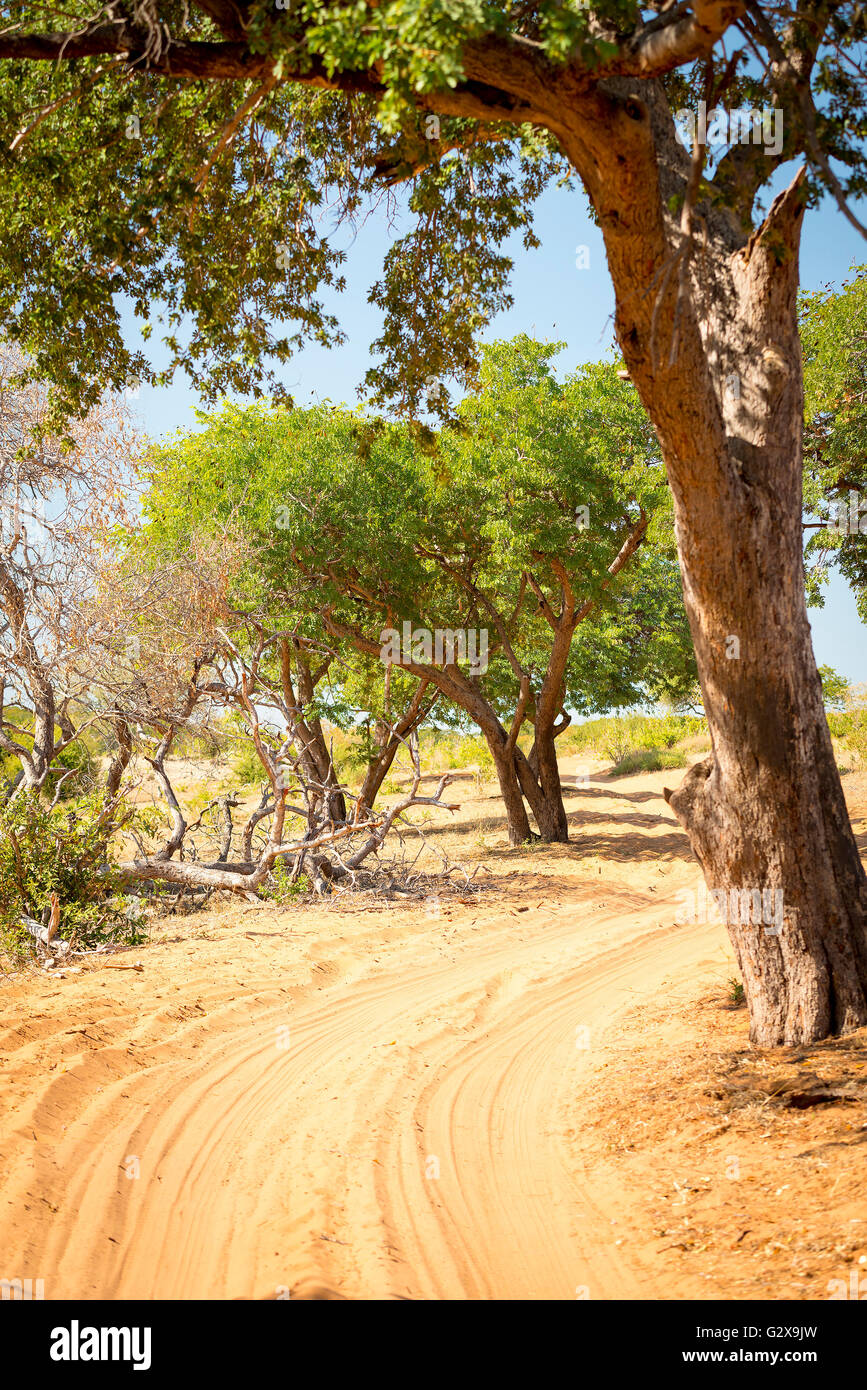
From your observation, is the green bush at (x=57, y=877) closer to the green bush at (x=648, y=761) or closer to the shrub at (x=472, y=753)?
the shrub at (x=472, y=753)

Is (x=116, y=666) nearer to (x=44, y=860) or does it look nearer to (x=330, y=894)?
(x=44, y=860)

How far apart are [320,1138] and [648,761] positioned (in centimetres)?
2407

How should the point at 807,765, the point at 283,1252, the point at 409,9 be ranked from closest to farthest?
1. the point at 409,9
2. the point at 283,1252
3. the point at 807,765

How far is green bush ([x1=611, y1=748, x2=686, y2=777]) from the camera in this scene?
2677 cm

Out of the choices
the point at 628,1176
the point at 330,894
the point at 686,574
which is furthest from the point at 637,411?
the point at 628,1176

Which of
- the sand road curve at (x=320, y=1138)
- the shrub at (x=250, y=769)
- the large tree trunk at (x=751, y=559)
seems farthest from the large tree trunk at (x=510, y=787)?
the large tree trunk at (x=751, y=559)

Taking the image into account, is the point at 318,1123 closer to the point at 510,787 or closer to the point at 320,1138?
the point at 320,1138

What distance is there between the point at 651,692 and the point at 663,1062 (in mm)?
19263

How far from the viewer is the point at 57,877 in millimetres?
8609

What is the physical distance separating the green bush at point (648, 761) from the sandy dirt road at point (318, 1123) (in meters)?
18.5

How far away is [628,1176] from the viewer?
13.8ft

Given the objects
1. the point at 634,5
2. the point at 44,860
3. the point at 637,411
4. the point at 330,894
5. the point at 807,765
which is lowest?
the point at 330,894

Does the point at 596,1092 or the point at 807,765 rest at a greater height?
the point at 807,765

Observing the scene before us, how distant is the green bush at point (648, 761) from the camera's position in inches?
1054
